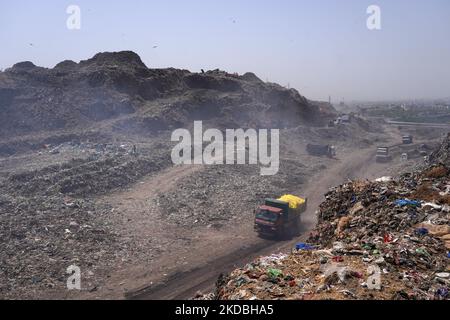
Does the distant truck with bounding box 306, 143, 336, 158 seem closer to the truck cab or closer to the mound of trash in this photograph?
the mound of trash

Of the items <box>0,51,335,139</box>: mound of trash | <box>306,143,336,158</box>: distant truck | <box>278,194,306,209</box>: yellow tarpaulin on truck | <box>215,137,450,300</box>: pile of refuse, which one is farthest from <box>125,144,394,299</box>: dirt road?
<box>0,51,335,139</box>: mound of trash

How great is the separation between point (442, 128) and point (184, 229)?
5263 centimetres

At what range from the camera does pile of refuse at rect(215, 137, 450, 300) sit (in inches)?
290

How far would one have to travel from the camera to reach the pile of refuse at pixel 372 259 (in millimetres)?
7355

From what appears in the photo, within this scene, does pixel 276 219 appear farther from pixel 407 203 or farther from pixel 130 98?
pixel 130 98

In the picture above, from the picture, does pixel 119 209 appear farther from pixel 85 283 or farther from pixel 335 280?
pixel 335 280

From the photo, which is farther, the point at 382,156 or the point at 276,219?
the point at 382,156

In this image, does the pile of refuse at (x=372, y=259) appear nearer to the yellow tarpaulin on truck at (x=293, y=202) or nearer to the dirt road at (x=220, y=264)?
the dirt road at (x=220, y=264)

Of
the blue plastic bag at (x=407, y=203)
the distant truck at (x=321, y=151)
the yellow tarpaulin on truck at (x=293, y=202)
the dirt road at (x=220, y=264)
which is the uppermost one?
the blue plastic bag at (x=407, y=203)

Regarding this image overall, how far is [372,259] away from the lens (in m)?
8.60

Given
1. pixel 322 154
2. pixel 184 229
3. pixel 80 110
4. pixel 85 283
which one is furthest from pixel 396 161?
pixel 85 283

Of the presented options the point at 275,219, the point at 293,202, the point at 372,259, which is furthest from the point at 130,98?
the point at 372,259

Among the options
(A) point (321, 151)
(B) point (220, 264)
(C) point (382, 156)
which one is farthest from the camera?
(C) point (382, 156)

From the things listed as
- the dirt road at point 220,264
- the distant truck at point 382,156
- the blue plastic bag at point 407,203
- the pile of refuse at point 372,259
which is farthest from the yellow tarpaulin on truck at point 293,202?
the distant truck at point 382,156
